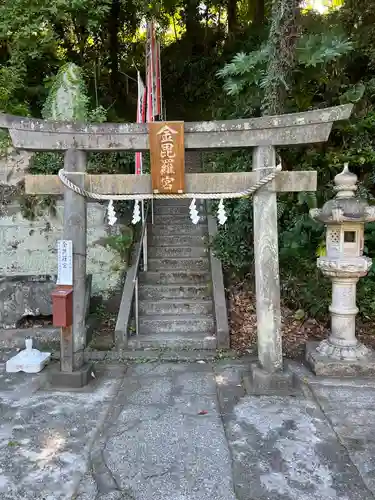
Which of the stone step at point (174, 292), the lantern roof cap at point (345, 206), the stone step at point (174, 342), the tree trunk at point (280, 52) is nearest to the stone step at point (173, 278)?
the stone step at point (174, 292)

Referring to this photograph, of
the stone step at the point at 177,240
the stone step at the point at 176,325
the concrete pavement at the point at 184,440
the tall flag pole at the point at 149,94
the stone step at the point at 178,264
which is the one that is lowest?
the concrete pavement at the point at 184,440

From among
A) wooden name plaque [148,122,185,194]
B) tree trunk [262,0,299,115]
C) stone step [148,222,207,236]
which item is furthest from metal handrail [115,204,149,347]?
tree trunk [262,0,299,115]

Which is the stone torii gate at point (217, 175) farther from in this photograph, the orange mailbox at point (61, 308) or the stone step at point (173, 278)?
the stone step at point (173, 278)

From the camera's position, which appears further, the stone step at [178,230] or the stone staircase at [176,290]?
the stone step at [178,230]

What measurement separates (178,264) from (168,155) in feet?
10.5

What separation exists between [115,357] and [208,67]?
1318 cm

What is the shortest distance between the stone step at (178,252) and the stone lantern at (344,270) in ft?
9.16

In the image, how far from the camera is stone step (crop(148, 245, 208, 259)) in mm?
7555

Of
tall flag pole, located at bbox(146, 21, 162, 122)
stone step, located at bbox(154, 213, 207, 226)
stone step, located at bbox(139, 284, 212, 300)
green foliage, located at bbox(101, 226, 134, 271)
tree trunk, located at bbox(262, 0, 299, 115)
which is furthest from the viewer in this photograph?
stone step, located at bbox(154, 213, 207, 226)

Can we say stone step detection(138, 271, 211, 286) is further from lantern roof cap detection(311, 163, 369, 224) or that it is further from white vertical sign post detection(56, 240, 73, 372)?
lantern roof cap detection(311, 163, 369, 224)

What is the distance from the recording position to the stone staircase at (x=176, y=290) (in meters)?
5.93

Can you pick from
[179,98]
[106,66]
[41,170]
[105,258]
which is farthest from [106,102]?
[105,258]

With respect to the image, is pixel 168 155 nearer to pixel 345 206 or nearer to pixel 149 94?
pixel 345 206

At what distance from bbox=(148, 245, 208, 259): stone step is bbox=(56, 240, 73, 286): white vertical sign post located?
9.75ft
